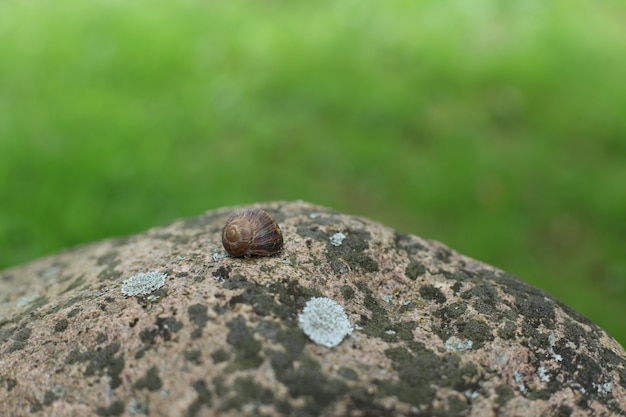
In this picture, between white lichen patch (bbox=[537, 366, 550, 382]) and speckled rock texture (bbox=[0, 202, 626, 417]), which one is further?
white lichen patch (bbox=[537, 366, 550, 382])

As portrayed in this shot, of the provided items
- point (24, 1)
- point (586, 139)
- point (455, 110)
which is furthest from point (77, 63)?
point (586, 139)

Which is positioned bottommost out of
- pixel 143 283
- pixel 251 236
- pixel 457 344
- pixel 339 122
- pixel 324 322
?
pixel 457 344

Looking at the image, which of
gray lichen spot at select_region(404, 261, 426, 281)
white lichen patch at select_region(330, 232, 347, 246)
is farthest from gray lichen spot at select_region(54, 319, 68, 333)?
gray lichen spot at select_region(404, 261, 426, 281)

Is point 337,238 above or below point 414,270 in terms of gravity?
above

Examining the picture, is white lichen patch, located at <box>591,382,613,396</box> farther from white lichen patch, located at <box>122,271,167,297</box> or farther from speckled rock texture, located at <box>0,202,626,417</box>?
white lichen patch, located at <box>122,271,167,297</box>

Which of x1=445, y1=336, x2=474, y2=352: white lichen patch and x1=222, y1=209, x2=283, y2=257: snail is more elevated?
x1=222, y1=209, x2=283, y2=257: snail

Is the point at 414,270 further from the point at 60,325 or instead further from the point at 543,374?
the point at 60,325

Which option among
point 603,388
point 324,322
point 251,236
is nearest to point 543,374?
point 603,388

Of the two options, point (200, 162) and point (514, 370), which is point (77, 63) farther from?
point (514, 370)
